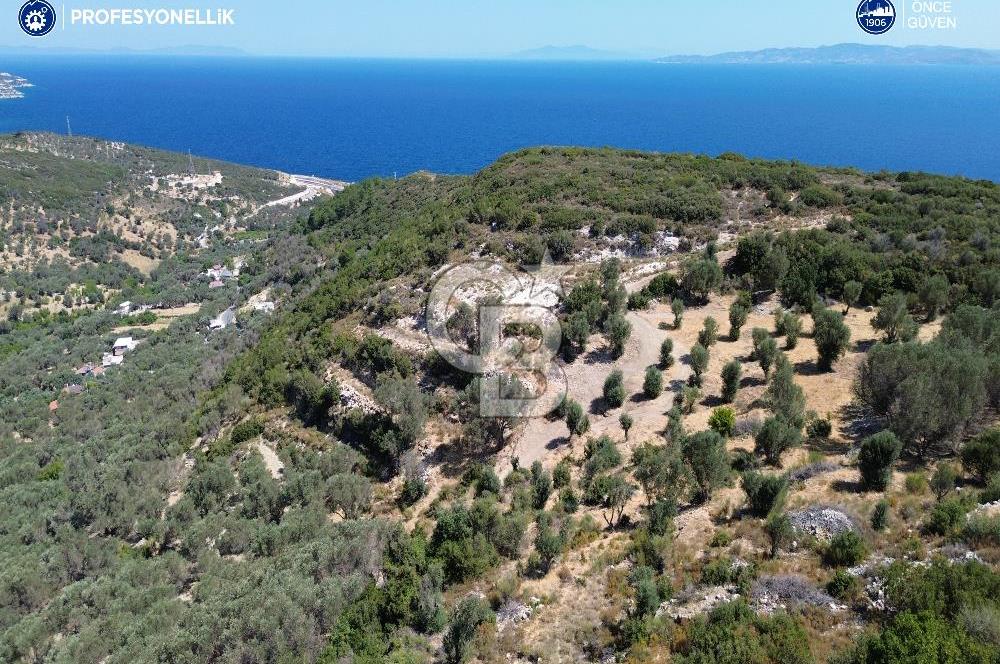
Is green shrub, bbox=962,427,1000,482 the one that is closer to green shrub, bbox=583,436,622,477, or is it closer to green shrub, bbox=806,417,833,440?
green shrub, bbox=806,417,833,440

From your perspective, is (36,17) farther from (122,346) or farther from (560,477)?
(560,477)

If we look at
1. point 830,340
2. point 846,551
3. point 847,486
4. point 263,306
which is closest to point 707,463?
point 847,486

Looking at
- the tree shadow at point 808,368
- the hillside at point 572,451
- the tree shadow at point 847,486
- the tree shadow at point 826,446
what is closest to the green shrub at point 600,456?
the hillside at point 572,451

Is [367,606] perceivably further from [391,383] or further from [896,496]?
[896,496]

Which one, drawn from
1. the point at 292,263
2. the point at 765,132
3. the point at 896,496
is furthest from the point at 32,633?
the point at 765,132

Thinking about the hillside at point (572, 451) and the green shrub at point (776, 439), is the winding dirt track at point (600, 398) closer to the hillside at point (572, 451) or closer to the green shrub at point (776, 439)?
the hillside at point (572, 451)
